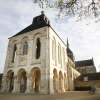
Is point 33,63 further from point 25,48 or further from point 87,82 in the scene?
point 87,82

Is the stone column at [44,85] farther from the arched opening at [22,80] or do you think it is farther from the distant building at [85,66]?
the distant building at [85,66]

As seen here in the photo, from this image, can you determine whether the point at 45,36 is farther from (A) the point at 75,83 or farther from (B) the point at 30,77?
(A) the point at 75,83

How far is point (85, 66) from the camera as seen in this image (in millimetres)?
71125

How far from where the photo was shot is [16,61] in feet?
82.6

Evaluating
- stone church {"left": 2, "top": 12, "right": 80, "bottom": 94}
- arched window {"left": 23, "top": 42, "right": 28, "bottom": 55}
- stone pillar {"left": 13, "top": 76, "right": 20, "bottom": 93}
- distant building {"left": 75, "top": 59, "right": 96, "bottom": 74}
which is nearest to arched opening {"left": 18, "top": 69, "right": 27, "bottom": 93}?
stone church {"left": 2, "top": 12, "right": 80, "bottom": 94}

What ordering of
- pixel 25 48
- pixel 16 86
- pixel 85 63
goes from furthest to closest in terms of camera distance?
pixel 85 63 → pixel 25 48 → pixel 16 86

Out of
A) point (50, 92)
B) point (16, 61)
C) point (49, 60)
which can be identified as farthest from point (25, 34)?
point (50, 92)

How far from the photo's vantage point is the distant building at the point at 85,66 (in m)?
68.8

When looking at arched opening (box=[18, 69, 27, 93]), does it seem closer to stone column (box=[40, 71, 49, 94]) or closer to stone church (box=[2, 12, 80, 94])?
stone church (box=[2, 12, 80, 94])

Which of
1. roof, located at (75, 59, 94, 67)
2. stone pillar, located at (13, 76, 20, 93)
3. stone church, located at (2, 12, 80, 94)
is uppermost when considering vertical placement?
roof, located at (75, 59, 94, 67)

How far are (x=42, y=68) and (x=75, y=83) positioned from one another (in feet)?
70.6

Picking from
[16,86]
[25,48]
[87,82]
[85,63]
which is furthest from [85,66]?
[16,86]

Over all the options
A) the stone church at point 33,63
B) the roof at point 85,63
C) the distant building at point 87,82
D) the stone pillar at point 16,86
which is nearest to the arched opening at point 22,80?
the stone church at point 33,63

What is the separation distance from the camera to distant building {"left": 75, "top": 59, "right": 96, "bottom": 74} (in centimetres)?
6881
